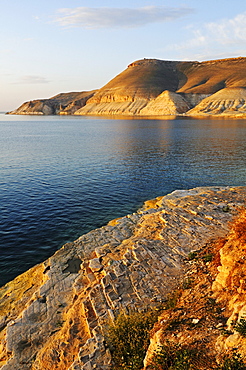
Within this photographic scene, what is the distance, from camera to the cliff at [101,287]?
9767 millimetres

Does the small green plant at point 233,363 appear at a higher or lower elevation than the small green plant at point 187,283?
higher

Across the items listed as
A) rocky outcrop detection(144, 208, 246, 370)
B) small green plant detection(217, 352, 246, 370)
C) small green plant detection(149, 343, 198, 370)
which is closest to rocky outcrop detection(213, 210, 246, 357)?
rocky outcrop detection(144, 208, 246, 370)

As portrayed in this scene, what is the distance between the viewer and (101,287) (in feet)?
41.7

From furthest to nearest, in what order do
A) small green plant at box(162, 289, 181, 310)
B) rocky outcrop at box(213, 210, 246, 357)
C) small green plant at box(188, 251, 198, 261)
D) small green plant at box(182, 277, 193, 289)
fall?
1. small green plant at box(188, 251, 198, 261)
2. small green plant at box(182, 277, 193, 289)
3. small green plant at box(162, 289, 181, 310)
4. rocky outcrop at box(213, 210, 246, 357)

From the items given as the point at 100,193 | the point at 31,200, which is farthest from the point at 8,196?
the point at 100,193

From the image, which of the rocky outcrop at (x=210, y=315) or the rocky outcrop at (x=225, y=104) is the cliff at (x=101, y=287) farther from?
the rocky outcrop at (x=225, y=104)

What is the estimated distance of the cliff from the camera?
385 inches

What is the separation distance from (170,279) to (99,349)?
5.12 m

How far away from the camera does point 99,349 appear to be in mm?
9312

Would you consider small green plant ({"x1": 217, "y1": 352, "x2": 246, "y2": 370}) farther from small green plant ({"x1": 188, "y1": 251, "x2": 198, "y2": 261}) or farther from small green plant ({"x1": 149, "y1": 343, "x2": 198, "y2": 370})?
small green plant ({"x1": 188, "y1": 251, "x2": 198, "y2": 261})

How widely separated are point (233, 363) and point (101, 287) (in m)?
7.06

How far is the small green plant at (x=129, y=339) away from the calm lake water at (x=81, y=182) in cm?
878

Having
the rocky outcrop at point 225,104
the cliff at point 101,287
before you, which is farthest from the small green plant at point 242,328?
the rocky outcrop at point 225,104

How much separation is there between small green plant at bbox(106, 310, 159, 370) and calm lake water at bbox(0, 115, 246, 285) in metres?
8.78
